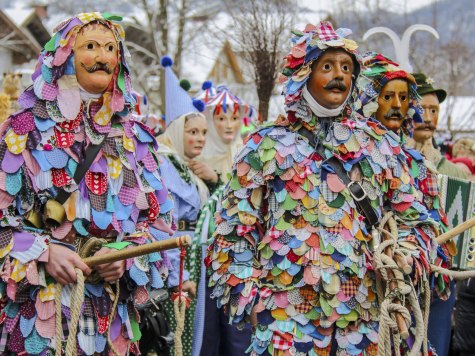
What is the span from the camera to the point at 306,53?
12.0ft

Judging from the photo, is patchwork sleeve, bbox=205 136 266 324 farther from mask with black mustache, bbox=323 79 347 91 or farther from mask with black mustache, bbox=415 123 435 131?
mask with black mustache, bbox=415 123 435 131

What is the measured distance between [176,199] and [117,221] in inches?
94.2

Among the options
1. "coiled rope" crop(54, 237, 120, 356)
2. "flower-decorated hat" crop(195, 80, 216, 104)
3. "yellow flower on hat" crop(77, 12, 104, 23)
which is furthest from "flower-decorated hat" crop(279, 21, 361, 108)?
"flower-decorated hat" crop(195, 80, 216, 104)

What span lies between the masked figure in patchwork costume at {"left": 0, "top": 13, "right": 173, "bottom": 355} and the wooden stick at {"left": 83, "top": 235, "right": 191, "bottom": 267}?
0.25ft

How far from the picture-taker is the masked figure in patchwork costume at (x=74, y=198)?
3307 mm

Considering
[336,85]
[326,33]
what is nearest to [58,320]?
[336,85]

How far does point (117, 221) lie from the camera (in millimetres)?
3500

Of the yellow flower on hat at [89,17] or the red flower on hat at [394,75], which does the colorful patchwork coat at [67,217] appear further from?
the red flower on hat at [394,75]

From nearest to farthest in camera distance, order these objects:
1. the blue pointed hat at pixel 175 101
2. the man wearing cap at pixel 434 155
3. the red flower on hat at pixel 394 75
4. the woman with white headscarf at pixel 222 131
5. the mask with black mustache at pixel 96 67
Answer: the mask with black mustache at pixel 96 67 < the red flower on hat at pixel 394 75 < the man wearing cap at pixel 434 155 < the blue pointed hat at pixel 175 101 < the woman with white headscarf at pixel 222 131

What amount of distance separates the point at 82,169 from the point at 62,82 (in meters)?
0.41

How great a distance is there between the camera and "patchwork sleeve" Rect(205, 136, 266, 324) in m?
3.52

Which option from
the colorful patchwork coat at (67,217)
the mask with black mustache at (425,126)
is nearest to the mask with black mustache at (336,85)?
the colorful patchwork coat at (67,217)

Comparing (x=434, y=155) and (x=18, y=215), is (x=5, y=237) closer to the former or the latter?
(x=18, y=215)

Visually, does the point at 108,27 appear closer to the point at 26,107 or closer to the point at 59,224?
the point at 26,107
